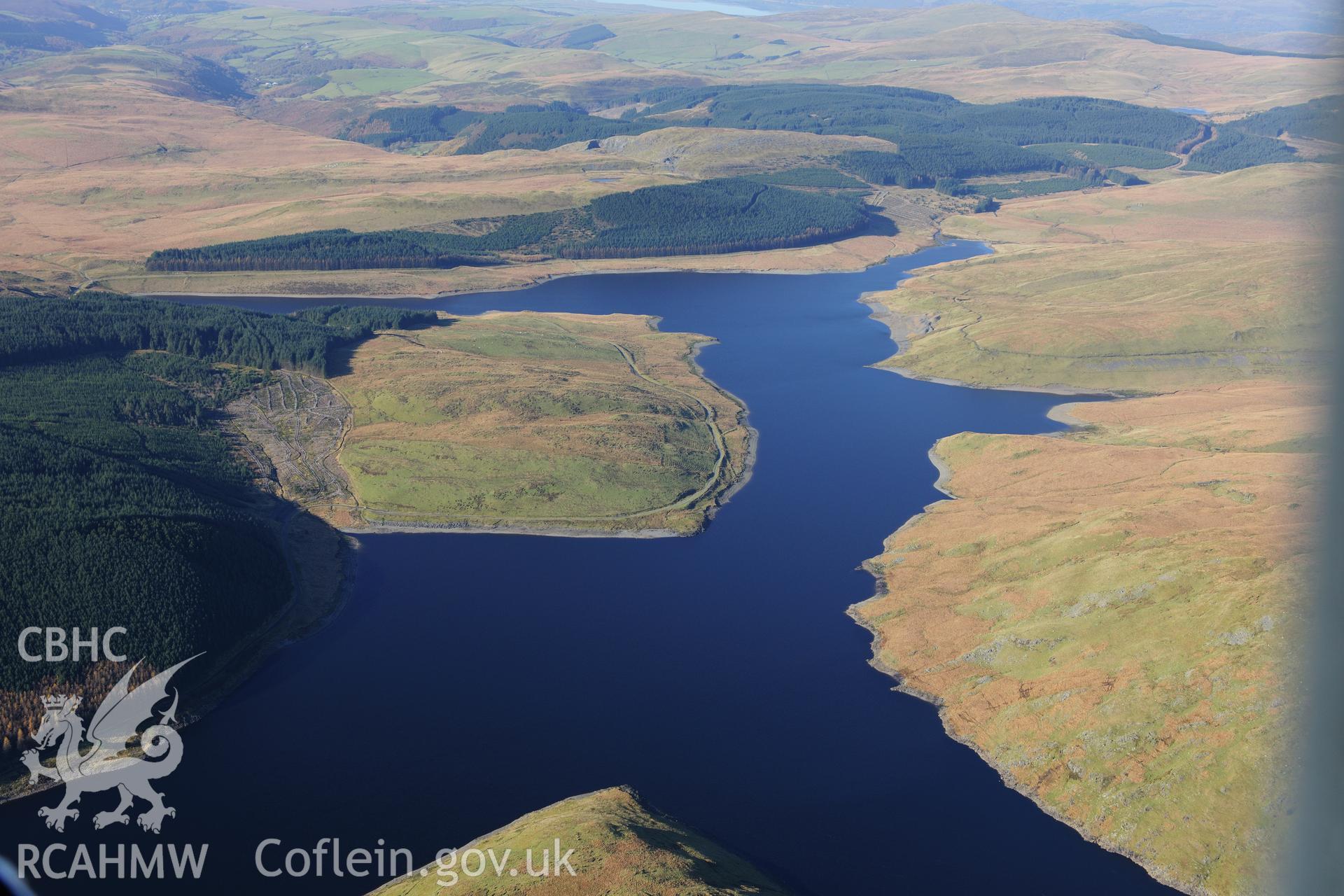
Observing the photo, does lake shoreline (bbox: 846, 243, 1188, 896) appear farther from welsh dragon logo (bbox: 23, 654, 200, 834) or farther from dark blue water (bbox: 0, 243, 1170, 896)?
welsh dragon logo (bbox: 23, 654, 200, 834)

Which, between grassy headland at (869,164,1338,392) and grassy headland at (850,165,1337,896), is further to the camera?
grassy headland at (869,164,1338,392)

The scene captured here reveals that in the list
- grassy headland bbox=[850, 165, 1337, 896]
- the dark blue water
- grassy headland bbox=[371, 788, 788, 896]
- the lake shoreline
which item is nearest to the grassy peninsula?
the dark blue water

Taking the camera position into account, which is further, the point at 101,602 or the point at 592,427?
the point at 592,427

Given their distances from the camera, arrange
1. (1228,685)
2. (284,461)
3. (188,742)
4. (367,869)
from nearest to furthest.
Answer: (367,869) → (1228,685) → (188,742) → (284,461)

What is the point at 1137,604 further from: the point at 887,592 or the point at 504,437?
the point at 504,437

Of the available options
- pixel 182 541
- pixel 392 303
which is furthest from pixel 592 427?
pixel 392 303

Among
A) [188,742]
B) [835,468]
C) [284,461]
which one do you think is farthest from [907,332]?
[188,742]

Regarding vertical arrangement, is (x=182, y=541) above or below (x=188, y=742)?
above

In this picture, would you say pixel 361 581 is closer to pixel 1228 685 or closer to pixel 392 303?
pixel 1228 685

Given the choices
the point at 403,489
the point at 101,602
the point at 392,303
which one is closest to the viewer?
the point at 101,602
